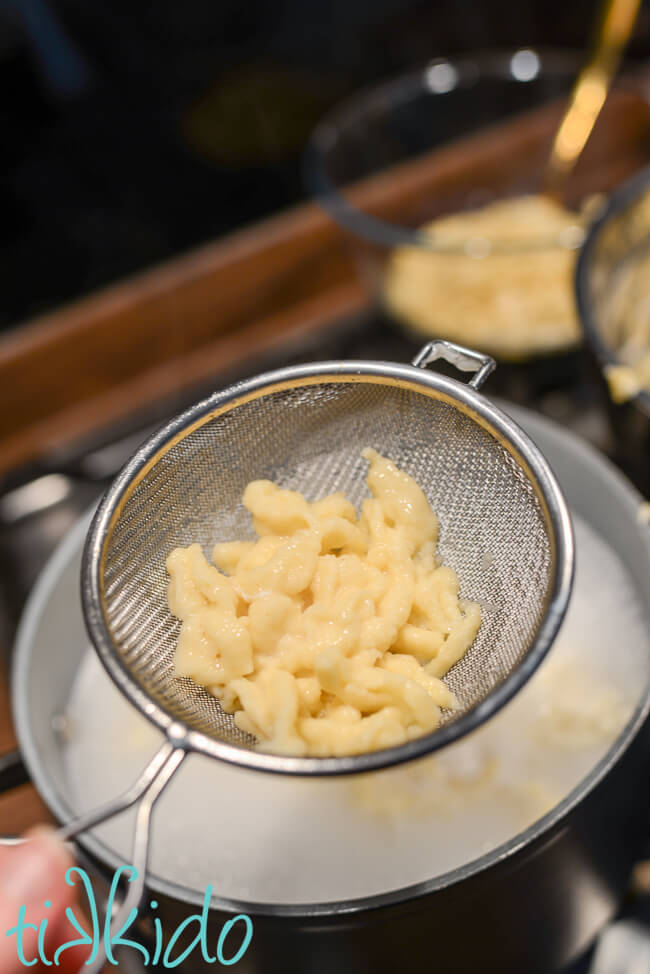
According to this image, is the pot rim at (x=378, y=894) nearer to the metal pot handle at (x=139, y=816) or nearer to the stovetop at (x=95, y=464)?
the metal pot handle at (x=139, y=816)

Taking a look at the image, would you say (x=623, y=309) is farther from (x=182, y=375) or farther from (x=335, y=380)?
(x=182, y=375)

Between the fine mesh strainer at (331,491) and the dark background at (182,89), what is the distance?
0.84 m

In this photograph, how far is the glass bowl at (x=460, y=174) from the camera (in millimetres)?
1081

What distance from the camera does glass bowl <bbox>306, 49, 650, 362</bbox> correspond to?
108cm

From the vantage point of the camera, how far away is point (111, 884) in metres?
0.59

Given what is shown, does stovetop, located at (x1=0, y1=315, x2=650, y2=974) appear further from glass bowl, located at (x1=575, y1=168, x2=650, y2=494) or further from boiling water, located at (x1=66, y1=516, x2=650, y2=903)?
boiling water, located at (x1=66, y1=516, x2=650, y2=903)

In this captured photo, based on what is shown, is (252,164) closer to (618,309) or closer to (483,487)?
(618,309)

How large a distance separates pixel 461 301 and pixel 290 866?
700 mm

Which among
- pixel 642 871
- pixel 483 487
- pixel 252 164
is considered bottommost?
pixel 642 871

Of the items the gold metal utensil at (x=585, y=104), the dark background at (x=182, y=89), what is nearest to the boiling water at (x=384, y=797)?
the gold metal utensil at (x=585, y=104)

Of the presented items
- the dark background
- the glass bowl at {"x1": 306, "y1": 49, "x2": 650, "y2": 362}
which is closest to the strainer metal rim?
the glass bowl at {"x1": 306, "y1": 49, "x2": 650, "y2": 362}

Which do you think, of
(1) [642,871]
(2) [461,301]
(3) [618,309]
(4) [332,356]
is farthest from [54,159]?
(1) [642,871]

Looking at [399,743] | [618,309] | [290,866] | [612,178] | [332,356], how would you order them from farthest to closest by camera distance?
[612,178] < [332,356] < [618,309] < [290,866] < [399,743]

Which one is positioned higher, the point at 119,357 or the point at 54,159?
the point at 54,159
